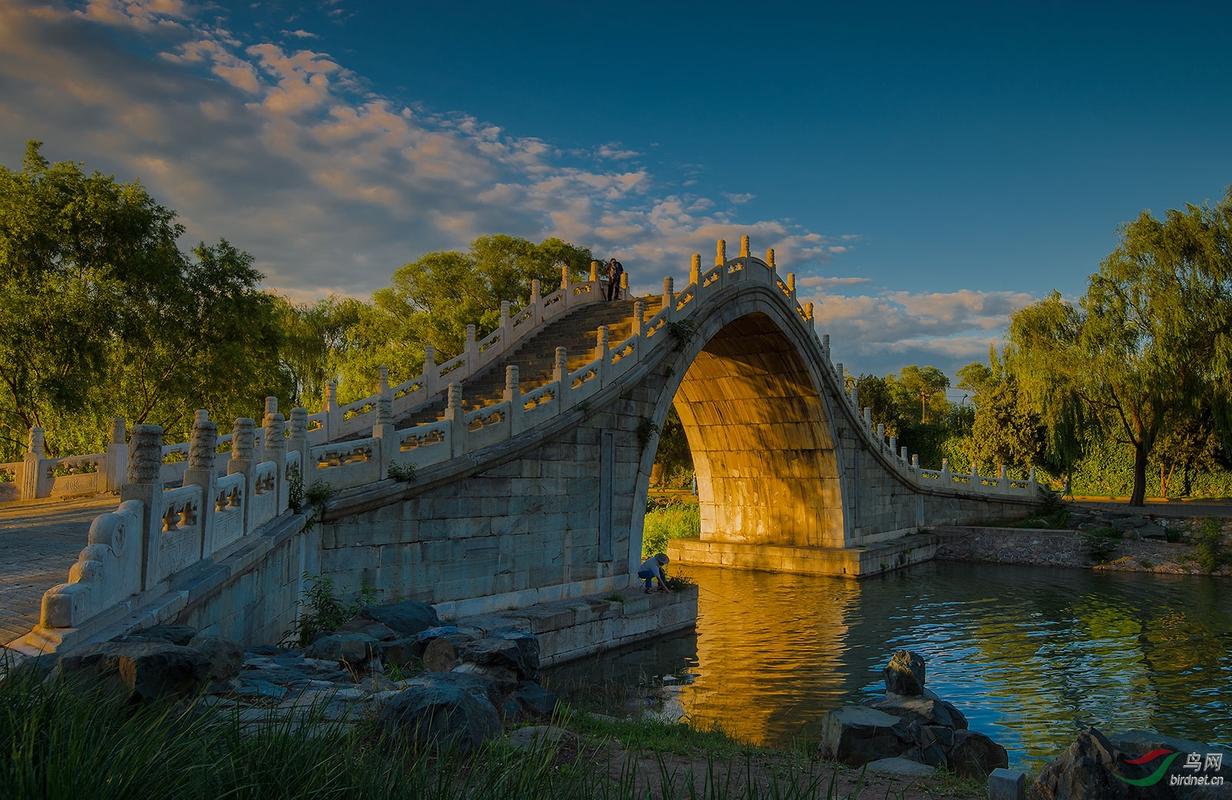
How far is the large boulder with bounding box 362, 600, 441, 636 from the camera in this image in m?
9.66

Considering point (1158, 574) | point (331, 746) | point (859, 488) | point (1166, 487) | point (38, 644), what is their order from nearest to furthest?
point (331, 746) < point (38, 644) < point (1158, 574) < point (859, 488) < point (1166, 487)

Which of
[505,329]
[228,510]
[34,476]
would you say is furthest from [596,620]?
[34,476]

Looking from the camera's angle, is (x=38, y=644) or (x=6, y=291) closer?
(x=38, y=644)

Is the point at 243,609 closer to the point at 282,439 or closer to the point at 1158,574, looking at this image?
the point at 282,439

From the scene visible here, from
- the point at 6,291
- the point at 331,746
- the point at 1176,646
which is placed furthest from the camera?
the point at 6,291

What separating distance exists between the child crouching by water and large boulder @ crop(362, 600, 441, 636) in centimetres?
694

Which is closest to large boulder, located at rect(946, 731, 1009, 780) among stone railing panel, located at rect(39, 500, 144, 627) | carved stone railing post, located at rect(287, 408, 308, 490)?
stone railing panel, located at rect(39, 500, 144, 627)

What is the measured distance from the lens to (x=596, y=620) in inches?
569

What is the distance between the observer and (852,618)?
18703 mm

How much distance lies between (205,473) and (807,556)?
20540mm

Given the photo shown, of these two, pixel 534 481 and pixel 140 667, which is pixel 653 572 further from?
pixel 140 667

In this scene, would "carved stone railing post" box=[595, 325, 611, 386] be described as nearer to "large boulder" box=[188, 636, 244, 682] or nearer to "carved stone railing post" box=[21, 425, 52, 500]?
"carved stone railing post" box=[21, 425, 52, 500]

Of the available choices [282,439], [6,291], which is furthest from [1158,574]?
[6,291]

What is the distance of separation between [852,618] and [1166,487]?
1032 inches
